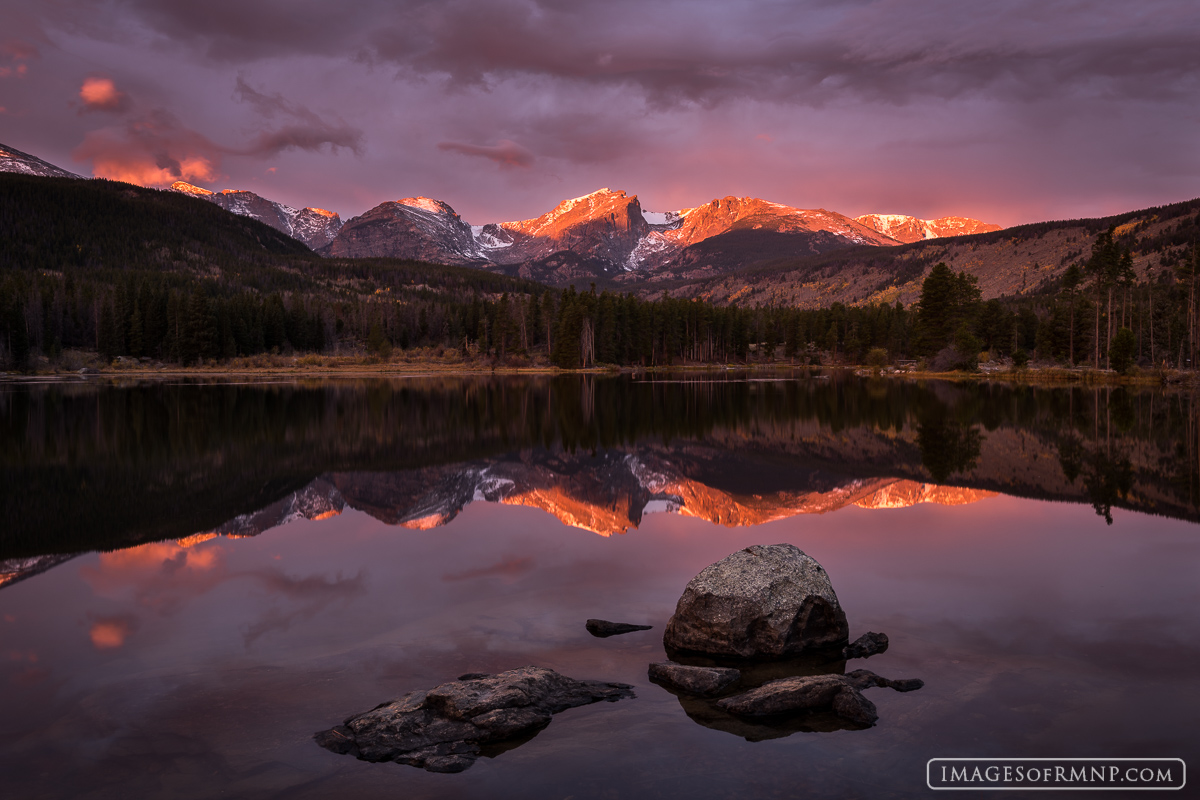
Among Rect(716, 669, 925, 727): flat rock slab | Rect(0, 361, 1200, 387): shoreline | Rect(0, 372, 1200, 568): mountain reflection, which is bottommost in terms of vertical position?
Rect(716, 669, 925, 727): flat rock slab

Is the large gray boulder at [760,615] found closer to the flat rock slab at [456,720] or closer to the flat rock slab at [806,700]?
the flat rock slab at [806,700]

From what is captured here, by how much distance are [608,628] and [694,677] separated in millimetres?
2035

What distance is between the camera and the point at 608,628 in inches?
396

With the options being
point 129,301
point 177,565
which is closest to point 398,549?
point 177,565

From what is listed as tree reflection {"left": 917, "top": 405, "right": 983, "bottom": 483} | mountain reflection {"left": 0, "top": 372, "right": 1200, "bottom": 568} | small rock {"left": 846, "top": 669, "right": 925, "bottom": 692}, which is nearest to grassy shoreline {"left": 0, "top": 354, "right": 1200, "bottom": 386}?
mountain reflection {"left": 0, "top": 372, "right": 1200, "bottom": 568}

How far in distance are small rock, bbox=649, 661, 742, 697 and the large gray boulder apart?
25.9 inches

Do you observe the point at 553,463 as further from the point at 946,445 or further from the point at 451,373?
the point at 451,373

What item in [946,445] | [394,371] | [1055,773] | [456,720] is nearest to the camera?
[1055,773]

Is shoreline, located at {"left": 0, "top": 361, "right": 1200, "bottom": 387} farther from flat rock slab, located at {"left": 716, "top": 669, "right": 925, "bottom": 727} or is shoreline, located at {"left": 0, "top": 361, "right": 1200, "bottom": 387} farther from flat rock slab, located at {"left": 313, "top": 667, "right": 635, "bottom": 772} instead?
flat rock slab, located at {"left": 313, "top": 667, "right": 635, "bottom": 772}

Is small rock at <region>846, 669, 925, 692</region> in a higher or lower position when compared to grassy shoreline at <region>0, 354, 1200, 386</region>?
lower

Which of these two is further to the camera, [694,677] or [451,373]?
[451,373]

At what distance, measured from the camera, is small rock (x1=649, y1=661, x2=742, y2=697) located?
8.19m

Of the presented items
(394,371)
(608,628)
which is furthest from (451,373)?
(608,628)

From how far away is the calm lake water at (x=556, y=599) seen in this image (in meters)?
6.76
